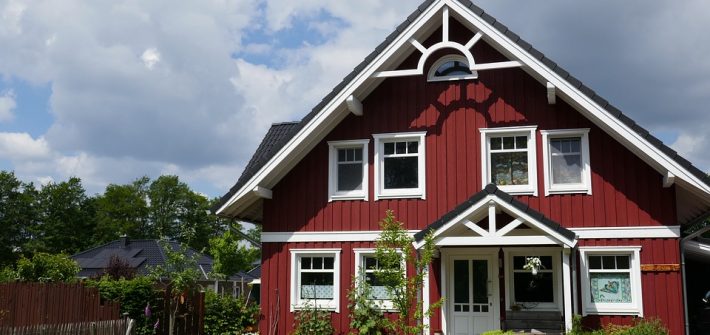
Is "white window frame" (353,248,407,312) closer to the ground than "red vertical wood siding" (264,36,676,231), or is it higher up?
closer to the ground

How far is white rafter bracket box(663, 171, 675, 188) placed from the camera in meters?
12.8

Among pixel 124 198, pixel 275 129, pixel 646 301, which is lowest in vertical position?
pixel 646 301

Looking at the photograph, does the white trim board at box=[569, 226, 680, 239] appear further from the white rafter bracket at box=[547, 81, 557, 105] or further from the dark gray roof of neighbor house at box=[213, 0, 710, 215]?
the white rafter bracket at box=[547, 81, 557, 105]

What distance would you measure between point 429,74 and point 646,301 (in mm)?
6327

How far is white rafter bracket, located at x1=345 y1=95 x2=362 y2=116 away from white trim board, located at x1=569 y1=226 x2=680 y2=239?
16.7ft

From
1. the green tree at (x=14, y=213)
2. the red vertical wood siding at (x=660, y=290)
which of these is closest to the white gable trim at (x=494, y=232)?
the red vertical wood siding at (x=660, y=290)

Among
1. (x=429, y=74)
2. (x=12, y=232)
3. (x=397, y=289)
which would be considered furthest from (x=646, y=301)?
(x=12, y=232)

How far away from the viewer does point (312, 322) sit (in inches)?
580

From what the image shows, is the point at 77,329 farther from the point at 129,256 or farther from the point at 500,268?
the point at 129,256

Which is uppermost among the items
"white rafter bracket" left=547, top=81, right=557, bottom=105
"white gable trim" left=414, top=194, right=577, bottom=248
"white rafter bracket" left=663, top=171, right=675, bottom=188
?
"white rafter bracket" left=547, top=81, right=557, bottom=105

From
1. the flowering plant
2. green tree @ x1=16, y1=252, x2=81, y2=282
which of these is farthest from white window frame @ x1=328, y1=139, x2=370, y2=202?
green tree @ x1=16, y1=252, x2=81, y2=282

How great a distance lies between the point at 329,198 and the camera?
1535 cm

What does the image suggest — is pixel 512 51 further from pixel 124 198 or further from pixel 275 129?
pixel 124 198

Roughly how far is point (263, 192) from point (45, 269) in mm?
12949
